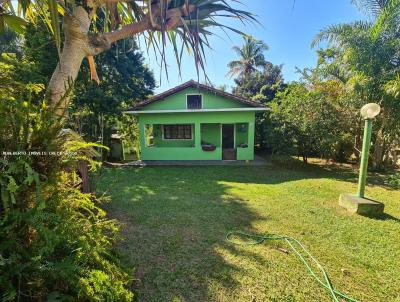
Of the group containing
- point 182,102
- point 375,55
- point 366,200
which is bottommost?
point 366,200

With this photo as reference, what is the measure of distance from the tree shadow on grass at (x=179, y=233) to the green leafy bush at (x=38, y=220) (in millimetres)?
854

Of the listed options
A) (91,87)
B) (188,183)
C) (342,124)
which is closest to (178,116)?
(91,87)

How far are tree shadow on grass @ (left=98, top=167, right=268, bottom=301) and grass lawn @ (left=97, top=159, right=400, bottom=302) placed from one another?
13 mm

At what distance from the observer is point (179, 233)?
4.20 metres

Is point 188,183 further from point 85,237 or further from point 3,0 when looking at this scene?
point 3,0

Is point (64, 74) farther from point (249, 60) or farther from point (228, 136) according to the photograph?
point (249, 60)

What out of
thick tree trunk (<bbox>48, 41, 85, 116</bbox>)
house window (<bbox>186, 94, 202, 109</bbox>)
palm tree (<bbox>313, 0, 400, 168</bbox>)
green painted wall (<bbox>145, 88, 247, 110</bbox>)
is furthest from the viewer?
house window (<bbox>186, 94, 202, 109</bbox>)

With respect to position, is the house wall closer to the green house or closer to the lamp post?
the green house

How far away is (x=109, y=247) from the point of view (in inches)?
115

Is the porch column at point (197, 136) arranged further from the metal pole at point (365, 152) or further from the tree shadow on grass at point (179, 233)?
the metal pole at point (365, 152)

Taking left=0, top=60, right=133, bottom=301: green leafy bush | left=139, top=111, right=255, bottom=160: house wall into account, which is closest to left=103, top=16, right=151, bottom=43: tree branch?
left=0, top=60, right=133, bottom=301: green leafy bush

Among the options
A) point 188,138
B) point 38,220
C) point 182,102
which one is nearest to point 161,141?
point 188,138

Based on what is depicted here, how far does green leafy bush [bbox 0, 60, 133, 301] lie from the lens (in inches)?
64.0

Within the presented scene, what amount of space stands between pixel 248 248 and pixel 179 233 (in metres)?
1.31
